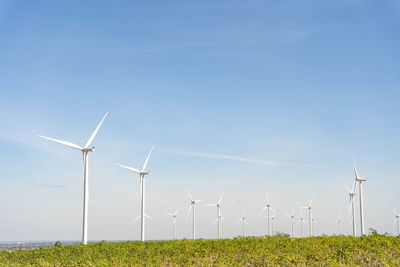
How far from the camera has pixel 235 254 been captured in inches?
1086

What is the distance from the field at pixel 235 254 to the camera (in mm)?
25125

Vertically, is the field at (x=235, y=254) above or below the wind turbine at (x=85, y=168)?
below

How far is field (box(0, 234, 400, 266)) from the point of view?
25125 millimetres

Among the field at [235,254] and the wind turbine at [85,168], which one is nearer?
the field at [235,254]

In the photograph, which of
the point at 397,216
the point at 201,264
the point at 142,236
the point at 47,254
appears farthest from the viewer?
the point at 397,216

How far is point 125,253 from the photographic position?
29250 millimetres

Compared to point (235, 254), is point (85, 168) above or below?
above

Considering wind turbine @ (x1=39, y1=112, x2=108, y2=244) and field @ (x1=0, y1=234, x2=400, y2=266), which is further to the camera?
wind turbine @ (x1=39, y1=112, x2=108, y2=244)

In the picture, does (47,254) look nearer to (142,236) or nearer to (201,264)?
(201,264)

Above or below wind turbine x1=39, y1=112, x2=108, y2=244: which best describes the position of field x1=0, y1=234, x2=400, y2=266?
below

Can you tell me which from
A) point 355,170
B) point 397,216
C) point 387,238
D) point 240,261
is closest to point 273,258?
point 240,261

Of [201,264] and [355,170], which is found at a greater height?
[355,170]

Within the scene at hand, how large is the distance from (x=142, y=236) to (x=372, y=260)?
38552 mm

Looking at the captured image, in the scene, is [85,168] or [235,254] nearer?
[235,254]
